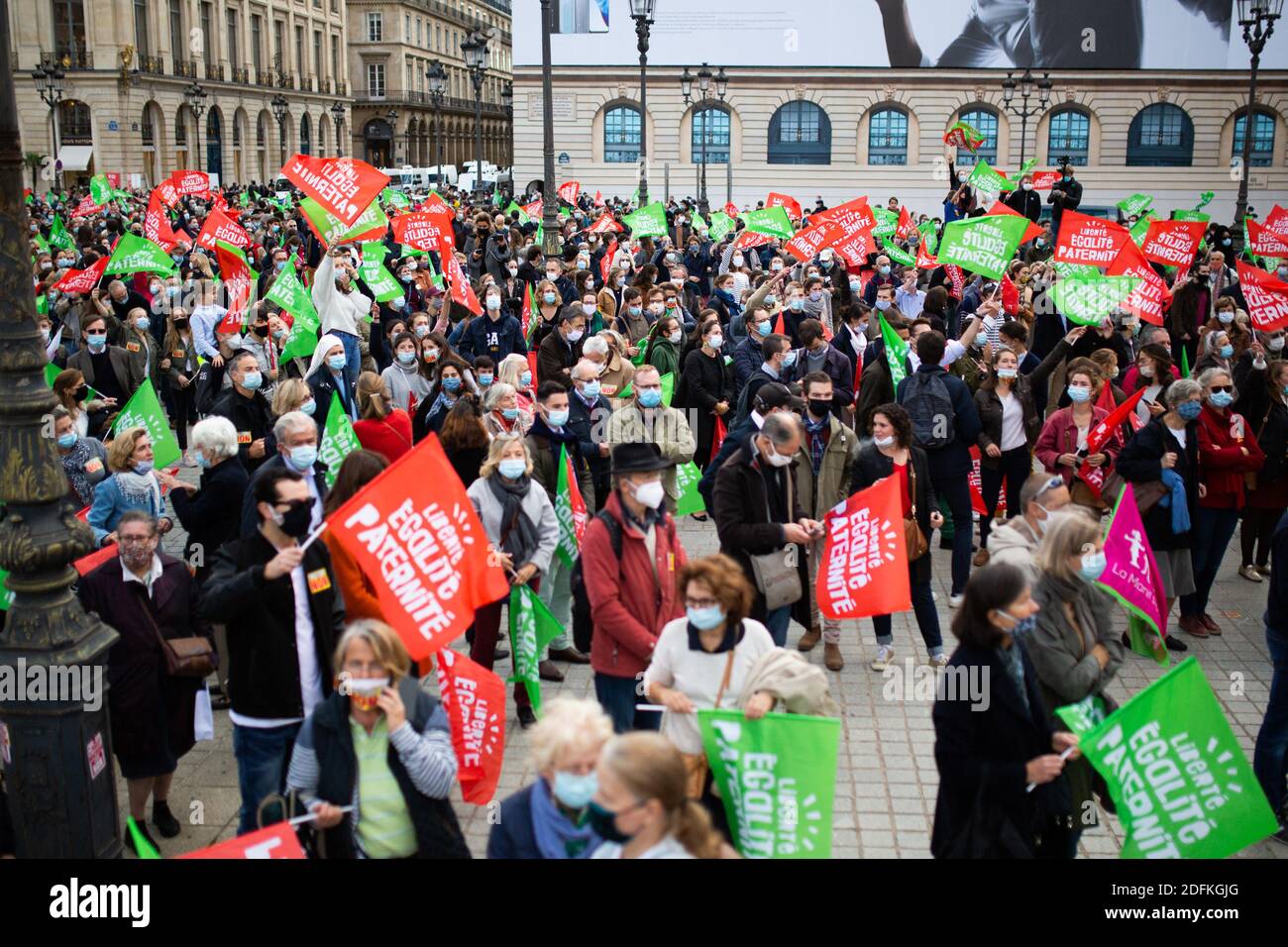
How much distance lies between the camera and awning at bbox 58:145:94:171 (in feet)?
185

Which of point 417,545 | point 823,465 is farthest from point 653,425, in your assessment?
point 417,545

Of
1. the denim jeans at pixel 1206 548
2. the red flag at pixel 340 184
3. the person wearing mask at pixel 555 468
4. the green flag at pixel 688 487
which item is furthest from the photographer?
the red flag at pixel 340 184

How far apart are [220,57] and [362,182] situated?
60559 millimetres

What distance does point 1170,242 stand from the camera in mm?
15008

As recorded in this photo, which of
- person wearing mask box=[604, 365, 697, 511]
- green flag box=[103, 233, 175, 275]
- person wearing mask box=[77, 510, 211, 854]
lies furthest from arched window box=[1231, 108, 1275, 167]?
person wearing mask box=[77, 510, 211, 854]

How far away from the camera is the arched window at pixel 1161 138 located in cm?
5519

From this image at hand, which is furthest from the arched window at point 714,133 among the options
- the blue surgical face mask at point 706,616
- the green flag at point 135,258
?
the blue surgical face mask at point 706,616

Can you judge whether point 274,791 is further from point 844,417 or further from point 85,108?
point 85,108

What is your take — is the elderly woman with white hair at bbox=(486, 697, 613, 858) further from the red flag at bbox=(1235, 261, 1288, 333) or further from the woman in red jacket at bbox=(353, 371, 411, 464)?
the red flag at bbox=(1235, 261, 1288, 333)

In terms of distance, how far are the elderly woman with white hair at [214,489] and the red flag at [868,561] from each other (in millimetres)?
3161

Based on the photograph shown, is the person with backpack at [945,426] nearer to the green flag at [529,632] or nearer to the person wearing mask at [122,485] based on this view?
the green flag at [529,632]

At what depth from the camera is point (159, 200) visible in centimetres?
1942

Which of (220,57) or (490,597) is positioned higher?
(220,57)

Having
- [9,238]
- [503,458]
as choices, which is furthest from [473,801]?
[9,238]
